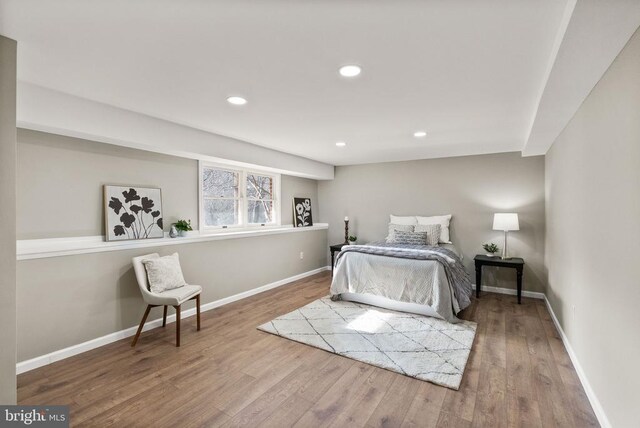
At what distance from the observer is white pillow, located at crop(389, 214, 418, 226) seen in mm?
5211

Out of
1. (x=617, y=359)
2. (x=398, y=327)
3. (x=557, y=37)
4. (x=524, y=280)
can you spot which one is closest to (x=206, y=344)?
(x=398, y=327)

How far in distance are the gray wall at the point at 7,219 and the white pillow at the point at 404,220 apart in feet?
15.8

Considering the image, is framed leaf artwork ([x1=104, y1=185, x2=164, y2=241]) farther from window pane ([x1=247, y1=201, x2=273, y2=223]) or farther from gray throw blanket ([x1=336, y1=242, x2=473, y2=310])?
gray throw blanket ([x1=336, y1=242, x2=473, y2=310])

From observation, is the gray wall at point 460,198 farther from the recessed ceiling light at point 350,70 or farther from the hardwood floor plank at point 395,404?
the recessed ceiling light at point 350,70

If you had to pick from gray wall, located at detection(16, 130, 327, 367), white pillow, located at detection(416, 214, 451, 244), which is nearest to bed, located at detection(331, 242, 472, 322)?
white pillow, located at detection(416, 214, 451, 244)

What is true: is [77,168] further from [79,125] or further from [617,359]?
[617,359]

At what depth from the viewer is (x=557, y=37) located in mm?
1528

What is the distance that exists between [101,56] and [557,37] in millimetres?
2564

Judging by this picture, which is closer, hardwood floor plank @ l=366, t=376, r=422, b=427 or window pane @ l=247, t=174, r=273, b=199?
hardwood floor plank @ l=366, t=376, r=422, b=427

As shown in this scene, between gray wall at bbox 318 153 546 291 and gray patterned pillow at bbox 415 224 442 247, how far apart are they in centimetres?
36

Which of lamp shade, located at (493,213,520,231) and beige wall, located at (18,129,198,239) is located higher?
beige wall, located at (18,129,198,239)

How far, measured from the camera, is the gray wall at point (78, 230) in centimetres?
246

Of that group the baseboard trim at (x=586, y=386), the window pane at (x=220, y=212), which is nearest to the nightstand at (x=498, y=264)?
the baseboard trim at (x=586, y=386)

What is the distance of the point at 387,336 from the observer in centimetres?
305
